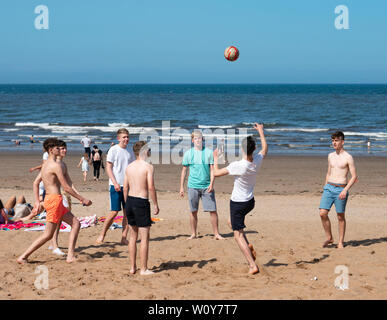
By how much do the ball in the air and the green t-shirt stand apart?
4086 millimetres

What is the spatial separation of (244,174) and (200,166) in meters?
2.25

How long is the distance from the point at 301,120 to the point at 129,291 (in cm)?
4636

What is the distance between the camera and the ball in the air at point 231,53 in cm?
1212

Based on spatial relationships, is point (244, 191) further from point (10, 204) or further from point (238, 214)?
point (10, 204)

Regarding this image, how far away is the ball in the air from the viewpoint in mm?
12116

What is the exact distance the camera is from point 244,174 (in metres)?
6.49

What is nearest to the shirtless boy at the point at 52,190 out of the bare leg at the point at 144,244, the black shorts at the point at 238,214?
the bare leg at the point at 144,244

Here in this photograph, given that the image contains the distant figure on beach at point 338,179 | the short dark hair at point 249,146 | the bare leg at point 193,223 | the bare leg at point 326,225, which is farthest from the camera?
the bare leg at point 193,223

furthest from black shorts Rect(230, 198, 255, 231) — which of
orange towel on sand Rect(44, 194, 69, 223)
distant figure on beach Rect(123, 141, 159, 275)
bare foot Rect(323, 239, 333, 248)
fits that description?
orange towel on sand Rect(44, 194, 69, 223)

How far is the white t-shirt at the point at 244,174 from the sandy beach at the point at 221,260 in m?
1.03

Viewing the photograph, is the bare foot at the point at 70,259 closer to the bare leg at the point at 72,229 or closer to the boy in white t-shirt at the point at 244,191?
the bare leg at the point at 72,229

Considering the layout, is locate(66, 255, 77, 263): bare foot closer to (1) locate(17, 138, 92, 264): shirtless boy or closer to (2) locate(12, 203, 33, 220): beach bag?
(1) locate(17, 138, 92, 264): shirtless boy

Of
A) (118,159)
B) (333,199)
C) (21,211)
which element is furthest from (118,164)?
(333,199)

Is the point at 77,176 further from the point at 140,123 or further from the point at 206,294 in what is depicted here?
the point at 140,123
